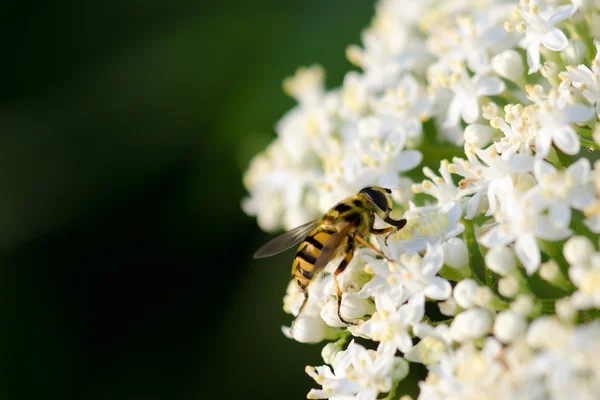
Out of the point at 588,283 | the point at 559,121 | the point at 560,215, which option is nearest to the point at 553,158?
the point at 559,121

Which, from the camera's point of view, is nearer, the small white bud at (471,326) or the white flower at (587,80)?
the small white bud at (471,326)

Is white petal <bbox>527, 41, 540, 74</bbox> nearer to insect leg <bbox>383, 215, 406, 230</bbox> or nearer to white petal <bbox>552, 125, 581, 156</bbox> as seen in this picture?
white petal <bbox>552, 125, 581, 156</bbox>

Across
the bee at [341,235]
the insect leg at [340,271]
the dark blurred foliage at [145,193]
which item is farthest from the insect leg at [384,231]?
the dark blurred foliage at [145,193]

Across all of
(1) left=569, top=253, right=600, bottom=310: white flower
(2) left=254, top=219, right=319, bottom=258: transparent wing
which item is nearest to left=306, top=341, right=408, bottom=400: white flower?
(2) left=254, top=219, right=319, bottom=258: transparent wing

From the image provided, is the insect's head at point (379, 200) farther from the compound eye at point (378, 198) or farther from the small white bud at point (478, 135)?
the small white bud at point (478, 135)

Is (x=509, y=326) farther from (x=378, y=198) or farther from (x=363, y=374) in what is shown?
(x=378, y=198)
